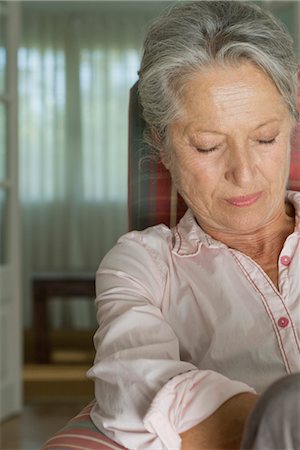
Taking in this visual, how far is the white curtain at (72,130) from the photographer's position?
8.52 meters

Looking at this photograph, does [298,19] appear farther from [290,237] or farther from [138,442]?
[138,442]

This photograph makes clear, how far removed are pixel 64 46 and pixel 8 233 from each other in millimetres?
4072

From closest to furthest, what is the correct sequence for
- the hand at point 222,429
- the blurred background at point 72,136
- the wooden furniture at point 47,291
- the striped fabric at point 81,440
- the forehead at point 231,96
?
the hand at point 222,429 < the striped fabric at point 81,440 < the forehead at point 231,96 < the wooden furniture at point 47,291 < the blurred background at point 72,136

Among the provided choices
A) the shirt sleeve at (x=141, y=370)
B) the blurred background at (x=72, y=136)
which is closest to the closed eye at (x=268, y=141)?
the shirt sleeve at (x=141, y=370)

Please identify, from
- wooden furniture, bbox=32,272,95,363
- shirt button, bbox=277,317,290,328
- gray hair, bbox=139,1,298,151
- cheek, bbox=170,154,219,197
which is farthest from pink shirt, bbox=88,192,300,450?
wooden furniture, bbox=32,272,95,363

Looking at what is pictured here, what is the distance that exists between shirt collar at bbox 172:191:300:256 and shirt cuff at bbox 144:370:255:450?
40 centimetres

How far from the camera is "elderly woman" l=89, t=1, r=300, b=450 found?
4.50ft

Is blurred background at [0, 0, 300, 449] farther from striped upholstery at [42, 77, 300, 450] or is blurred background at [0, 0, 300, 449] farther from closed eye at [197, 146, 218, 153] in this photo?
closed eye at [197, 146, 218, 153]

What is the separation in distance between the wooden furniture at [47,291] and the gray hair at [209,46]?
5314 millimetres

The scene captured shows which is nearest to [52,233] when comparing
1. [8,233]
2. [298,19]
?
[8,233]

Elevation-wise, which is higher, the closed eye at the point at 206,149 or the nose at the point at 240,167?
the closed eye at the point at 206,149

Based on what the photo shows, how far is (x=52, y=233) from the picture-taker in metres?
8.61

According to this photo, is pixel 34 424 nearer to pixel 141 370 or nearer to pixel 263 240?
pixel 263 240

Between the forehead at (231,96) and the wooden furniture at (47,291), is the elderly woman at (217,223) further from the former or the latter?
the wooden furniture at (47,291)
